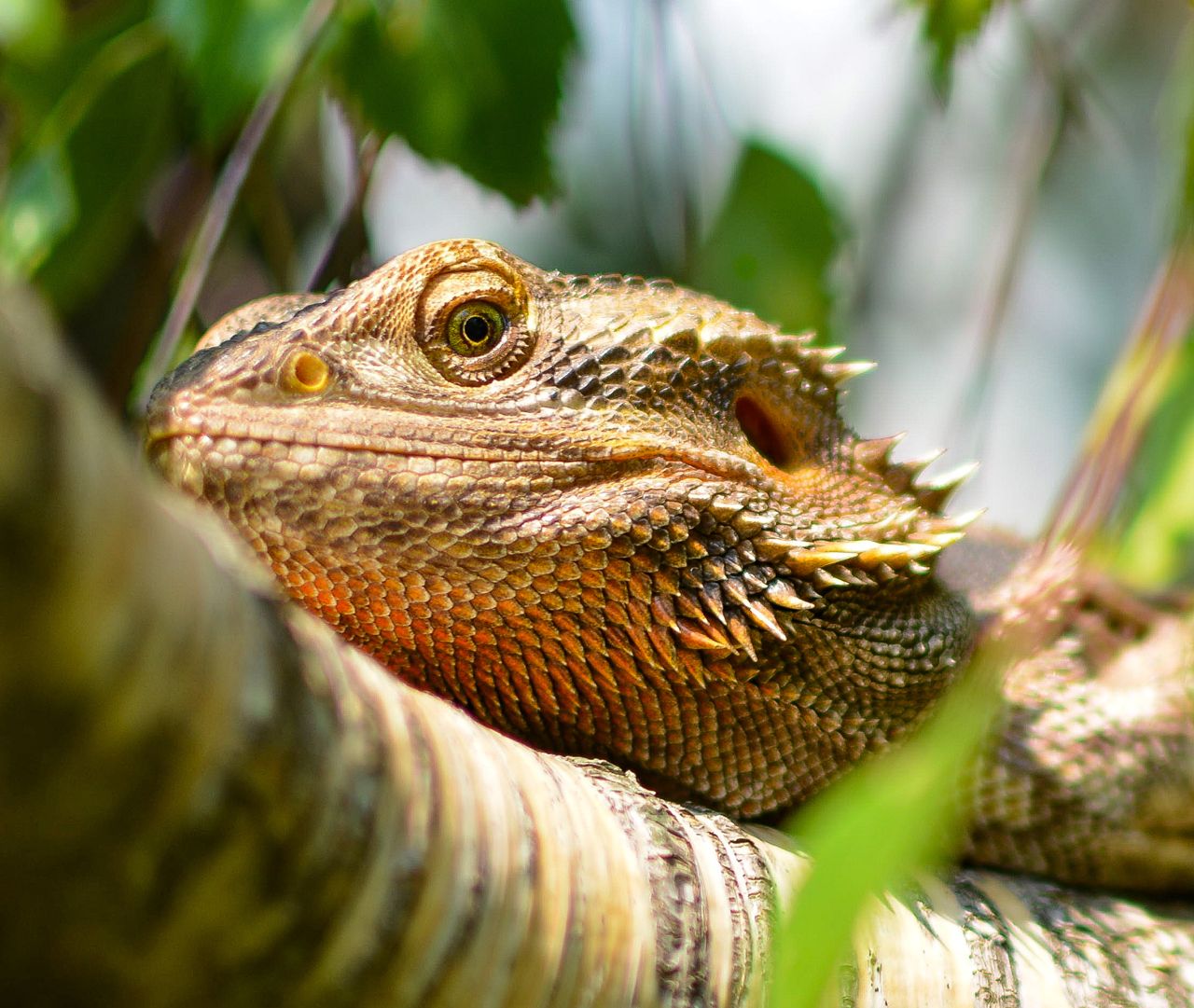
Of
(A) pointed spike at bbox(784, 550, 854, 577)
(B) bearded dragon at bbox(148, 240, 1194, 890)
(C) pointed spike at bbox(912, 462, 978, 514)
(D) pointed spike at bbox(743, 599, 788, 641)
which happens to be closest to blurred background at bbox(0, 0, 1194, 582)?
(C) pointed spike at bbox(912, 462, 978, 514)

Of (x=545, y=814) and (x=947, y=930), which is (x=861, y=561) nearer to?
(x=947, y=930)

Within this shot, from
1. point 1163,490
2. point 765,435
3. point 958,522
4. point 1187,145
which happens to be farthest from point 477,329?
point 1163,490

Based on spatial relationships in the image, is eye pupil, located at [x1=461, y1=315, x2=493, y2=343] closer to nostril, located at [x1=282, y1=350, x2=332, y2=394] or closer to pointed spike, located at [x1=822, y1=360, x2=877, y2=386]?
nostril, located at [x1=282, y1=350, x2=332, y2=394]

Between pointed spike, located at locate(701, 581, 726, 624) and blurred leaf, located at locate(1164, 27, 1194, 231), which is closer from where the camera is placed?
pointed spike, located at locate(701, 581, 726, 624)

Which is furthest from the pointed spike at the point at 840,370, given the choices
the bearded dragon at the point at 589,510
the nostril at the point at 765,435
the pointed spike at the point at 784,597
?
the pointed spike at the point at 784,597

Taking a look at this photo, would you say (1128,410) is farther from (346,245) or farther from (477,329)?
(346,245)

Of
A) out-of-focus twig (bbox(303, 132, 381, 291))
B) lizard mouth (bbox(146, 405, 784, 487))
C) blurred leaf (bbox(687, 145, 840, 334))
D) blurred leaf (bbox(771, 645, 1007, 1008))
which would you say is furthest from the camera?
blurred leaf (bbox(687, 145, 840, 334))

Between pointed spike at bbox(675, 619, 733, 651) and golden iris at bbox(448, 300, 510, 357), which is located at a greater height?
golden iris at bbox(448, 300, 510, 357)
